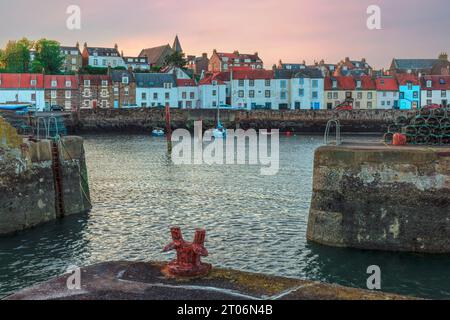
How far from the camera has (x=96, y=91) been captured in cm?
10438

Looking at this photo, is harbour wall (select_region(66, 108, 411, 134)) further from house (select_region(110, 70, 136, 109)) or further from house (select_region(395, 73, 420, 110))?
house (select_region(395, 73, 420, 110))

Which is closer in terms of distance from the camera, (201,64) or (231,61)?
(231,61)

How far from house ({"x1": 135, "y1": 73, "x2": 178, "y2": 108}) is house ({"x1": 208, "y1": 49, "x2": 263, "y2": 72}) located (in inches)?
1388

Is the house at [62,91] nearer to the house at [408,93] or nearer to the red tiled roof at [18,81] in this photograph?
the red tiled roof at [18,81]

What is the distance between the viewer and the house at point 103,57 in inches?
5782

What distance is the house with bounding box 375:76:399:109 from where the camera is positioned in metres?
104

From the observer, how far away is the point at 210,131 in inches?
3297

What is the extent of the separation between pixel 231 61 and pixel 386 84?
4687cm

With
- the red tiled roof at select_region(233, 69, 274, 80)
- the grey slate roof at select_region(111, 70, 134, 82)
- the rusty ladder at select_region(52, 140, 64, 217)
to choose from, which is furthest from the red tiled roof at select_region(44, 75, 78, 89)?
the rusty ladder at select_region(52, 140, 64, 217)

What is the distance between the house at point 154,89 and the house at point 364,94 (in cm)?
3440

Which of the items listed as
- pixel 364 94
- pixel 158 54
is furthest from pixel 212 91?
pixel 158 54

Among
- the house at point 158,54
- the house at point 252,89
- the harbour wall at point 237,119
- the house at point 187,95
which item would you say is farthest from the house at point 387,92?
the house at point 158,54

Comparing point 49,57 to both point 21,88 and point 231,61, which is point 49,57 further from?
point 231,61
